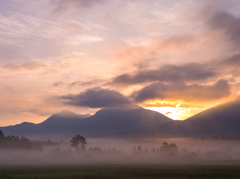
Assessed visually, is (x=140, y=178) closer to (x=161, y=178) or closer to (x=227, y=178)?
(x=161, y=178)

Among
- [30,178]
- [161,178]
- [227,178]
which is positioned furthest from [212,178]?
[30,178]

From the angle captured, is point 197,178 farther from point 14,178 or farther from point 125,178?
point 14,178

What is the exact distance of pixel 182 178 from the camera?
328 feet

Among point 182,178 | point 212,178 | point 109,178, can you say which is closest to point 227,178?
point 212,178

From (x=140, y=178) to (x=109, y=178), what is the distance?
1161cm

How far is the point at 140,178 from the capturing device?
102 metres

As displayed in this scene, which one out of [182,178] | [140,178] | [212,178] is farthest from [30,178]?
[212,178]

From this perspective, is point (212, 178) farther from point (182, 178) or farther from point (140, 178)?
point (140, 178)

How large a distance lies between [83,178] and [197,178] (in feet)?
140

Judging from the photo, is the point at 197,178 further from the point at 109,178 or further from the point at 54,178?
the point at 54,178

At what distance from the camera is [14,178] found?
4045 inches

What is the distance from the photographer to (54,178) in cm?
10106

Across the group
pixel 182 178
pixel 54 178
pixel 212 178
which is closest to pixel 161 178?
pixel 182 178

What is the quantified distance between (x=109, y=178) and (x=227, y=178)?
43.0m
